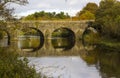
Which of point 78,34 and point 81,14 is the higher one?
point 81,14

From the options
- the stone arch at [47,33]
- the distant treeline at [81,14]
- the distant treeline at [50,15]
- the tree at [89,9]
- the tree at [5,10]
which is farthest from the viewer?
the distant treeline at [50,15]

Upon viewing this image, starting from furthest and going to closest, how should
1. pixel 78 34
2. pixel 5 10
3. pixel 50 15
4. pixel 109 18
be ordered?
pixel 50 15
pixel 78 34
pixel 109 18
pixel 5 10

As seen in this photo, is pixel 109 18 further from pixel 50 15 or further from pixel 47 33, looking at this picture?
pixel 50 15

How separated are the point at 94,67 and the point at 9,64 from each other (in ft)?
65.9

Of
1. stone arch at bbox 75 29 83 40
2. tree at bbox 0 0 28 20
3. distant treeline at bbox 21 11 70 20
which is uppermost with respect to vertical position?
tree at bbox 0 0 28 20

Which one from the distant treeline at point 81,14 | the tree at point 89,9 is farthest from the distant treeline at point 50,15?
the tree at point 89,9

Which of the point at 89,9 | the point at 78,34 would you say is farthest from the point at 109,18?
the point at 89,9

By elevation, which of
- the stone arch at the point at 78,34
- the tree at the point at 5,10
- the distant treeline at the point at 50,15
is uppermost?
the tree at the point at 5,10

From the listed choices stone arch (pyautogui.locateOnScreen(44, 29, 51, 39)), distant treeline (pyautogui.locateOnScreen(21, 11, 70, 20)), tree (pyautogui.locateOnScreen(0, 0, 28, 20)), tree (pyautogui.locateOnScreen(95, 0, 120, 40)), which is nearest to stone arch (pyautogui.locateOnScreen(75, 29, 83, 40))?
stone arch (pyautogui.locateOnScreen(44, 29, 51, 39))

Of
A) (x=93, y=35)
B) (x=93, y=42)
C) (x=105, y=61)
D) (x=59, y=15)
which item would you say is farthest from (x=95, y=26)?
(x=59, y=15)

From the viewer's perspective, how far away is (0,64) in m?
12.0

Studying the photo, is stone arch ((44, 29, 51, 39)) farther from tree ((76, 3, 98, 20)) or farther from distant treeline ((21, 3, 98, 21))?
tree ((76, 3, 98, 20))

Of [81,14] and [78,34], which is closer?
[78,34]

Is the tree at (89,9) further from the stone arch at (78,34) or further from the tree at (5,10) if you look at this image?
the tree at (5,10)
